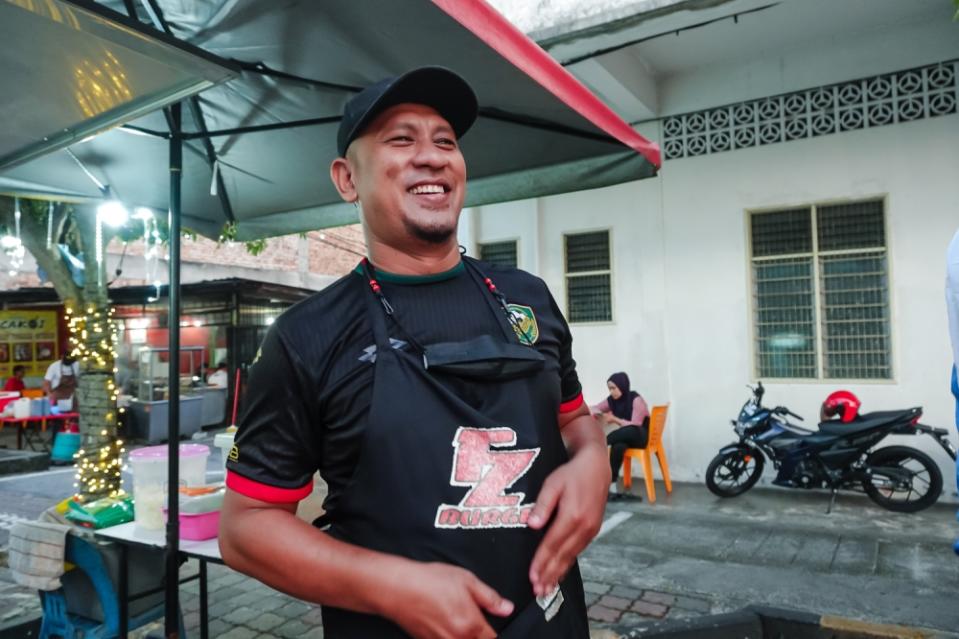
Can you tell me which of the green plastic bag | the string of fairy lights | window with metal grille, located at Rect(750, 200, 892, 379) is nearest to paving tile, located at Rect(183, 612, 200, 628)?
the green plastic bag

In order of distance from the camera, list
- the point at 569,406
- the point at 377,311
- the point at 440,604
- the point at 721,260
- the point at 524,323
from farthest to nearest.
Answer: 1. the point at 721,260
2. the point at 569,406
3. the point at 524,323
4. the point at 377,311
5. the point at 440,604

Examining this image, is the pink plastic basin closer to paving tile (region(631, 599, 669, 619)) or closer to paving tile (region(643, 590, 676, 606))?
paving tile (region(631, 599, 669, 619))

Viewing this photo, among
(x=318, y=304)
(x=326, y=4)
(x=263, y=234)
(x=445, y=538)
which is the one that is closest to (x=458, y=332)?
(x=318, y=304)

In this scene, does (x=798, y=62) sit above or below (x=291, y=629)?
above

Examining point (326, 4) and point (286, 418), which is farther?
point (326, 4)

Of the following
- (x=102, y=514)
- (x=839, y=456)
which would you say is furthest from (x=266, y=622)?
(x=839, y=456)

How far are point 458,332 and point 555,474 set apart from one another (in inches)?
14.5

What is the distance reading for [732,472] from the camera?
7.05 m

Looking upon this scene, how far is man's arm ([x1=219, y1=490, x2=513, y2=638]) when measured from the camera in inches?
43.6

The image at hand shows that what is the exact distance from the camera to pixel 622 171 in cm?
345

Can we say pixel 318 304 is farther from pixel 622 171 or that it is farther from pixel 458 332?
pixel 622 171

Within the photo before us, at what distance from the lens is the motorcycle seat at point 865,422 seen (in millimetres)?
6082

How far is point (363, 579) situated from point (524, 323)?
2.17ft

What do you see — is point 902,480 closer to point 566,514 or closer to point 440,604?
point 566,514
